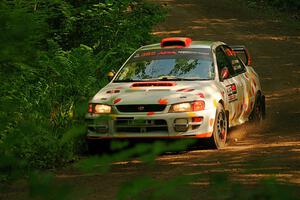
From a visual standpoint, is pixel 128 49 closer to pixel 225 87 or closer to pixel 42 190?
pixel 225 87

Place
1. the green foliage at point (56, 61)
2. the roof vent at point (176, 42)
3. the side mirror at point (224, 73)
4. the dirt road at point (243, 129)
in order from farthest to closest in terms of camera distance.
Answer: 1. the roof vent at point (176, 42)
2. the side mirror at point (224, 73)
3. the green foliage at point (56, 61)
4. the dirt road at point (243, 129)

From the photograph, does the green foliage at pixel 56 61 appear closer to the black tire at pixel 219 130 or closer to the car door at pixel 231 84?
the black tire at pixel 219 130

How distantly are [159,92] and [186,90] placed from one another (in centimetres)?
41

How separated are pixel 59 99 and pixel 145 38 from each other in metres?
4.71

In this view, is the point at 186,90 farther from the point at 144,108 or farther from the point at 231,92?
the point at 231,92

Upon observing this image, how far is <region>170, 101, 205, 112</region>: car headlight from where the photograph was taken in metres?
9.69

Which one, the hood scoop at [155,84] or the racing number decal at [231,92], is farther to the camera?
the racing number decal at [231,92]

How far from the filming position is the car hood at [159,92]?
9688mm

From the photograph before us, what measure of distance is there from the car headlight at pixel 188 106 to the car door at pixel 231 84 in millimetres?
1047

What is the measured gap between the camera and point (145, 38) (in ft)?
50.3

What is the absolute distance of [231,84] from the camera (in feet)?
36.6

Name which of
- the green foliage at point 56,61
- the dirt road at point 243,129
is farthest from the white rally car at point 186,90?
the green foliage at point 56,61

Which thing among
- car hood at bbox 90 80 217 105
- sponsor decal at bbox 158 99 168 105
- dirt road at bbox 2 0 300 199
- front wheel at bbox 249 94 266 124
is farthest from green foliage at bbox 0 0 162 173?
front wheel at bbox 249 94 266 124

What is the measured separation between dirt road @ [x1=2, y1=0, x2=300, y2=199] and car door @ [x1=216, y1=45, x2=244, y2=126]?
44cm
